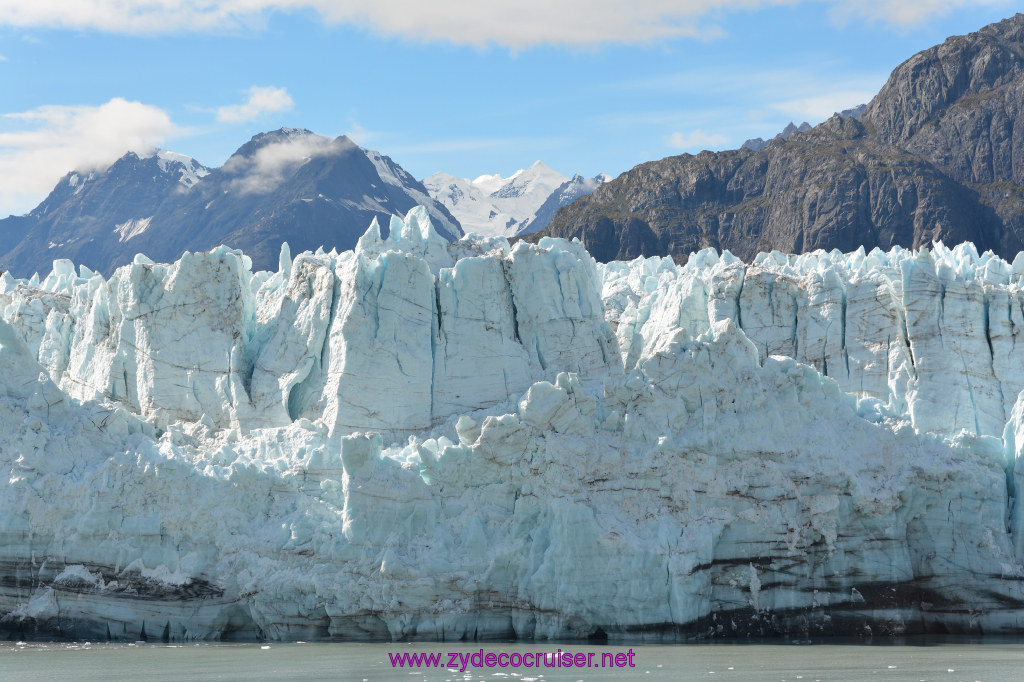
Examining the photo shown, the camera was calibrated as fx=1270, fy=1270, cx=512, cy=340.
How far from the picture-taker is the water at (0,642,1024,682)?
22172 mm

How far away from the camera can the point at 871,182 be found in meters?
78.4

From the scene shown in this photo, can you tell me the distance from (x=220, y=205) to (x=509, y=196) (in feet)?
144

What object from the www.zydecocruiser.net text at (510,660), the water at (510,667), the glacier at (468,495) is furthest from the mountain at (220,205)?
the www.zydecocruiser.net text at (510,660)

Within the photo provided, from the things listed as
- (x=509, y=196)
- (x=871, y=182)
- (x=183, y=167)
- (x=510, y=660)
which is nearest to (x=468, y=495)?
(x=510, y=660)

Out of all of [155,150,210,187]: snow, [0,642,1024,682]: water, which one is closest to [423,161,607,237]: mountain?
[155,150,210,187]: snow

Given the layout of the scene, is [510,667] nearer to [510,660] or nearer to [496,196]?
[510,660]

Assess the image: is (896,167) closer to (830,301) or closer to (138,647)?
(830,301)

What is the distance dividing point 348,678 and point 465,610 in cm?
521

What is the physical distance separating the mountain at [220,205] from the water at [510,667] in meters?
63.1

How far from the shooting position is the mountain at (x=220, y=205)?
92.0 metres

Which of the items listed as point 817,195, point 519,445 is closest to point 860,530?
point 519,445

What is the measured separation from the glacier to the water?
103cm

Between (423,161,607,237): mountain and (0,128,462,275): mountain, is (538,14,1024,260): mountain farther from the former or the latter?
(423,161,607,237): mountain

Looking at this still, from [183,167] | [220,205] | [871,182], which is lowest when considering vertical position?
[871,182]
